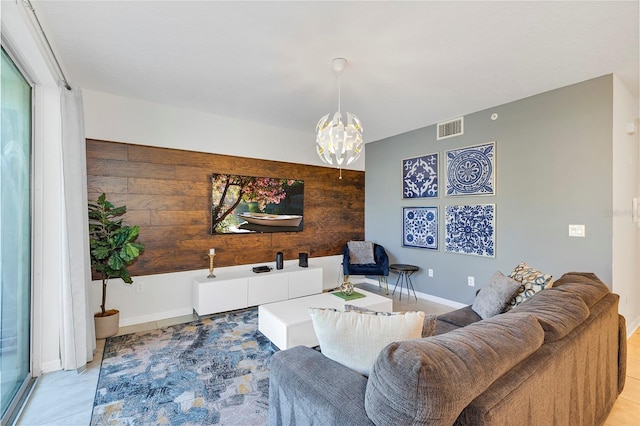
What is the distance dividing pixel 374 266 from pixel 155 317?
3101 mm

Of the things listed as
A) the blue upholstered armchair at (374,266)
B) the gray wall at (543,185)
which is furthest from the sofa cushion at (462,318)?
the blue upholstered armchair at (374,266)

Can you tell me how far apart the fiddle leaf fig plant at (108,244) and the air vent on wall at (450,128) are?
4007 millimetres

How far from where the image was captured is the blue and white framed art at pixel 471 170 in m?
3.64

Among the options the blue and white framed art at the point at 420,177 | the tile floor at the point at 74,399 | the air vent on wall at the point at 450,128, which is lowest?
the tile floor at the point at 74,399

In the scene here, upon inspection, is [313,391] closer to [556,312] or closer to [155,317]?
[556,312]

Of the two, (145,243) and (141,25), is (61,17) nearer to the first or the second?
(141,25)

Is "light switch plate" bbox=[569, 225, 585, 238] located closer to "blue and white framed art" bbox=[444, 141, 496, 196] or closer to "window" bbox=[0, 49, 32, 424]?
"blue and white framed art" bbox=[444, 141, 496, 196]

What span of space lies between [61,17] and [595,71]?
4.33 meters

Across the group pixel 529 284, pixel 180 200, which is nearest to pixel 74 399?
pixel 180 200

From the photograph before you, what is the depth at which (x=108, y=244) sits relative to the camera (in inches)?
117

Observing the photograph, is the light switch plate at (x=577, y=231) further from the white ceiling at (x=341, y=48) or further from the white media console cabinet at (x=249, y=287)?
the white media console cabinet at (x=249, y=287)

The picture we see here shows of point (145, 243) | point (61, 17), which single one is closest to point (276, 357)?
point (61, 17)

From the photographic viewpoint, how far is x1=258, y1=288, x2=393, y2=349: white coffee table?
2.41 metres

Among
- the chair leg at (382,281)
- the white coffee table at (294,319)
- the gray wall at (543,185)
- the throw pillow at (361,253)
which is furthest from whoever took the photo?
the throw pillow at (361,253)
